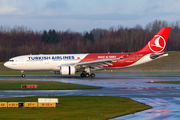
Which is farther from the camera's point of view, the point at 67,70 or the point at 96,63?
the point at 96,63

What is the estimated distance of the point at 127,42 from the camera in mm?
119188

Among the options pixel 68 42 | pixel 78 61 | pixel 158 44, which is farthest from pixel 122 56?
pixel 68 42

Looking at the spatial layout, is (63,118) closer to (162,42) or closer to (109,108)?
Answer: (109,108)

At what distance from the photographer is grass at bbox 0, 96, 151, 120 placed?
14.8m

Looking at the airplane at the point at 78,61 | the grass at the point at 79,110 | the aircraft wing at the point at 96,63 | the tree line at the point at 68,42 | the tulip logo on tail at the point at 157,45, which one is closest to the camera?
the grass at the point at 79,110

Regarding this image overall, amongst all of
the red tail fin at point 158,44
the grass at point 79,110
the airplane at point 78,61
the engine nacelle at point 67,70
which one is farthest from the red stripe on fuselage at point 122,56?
the grass at point 79,110

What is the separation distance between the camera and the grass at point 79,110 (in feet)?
48.6

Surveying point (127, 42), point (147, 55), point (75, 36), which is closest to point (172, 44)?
point (127, 42)

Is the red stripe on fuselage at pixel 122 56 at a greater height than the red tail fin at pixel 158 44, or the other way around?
the red tail fin at pixel 158 44

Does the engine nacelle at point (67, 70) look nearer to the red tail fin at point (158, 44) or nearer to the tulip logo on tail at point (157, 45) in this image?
the red tail fin at point (158, 44)

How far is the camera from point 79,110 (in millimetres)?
16797

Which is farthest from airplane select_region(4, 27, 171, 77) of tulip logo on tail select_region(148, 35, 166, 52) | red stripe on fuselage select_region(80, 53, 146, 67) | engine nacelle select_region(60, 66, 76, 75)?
engine nacelle select_region(60, 66, 76, 75)

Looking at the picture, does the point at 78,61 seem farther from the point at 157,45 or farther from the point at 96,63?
the point at 157,45

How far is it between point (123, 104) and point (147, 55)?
96.8 feet
